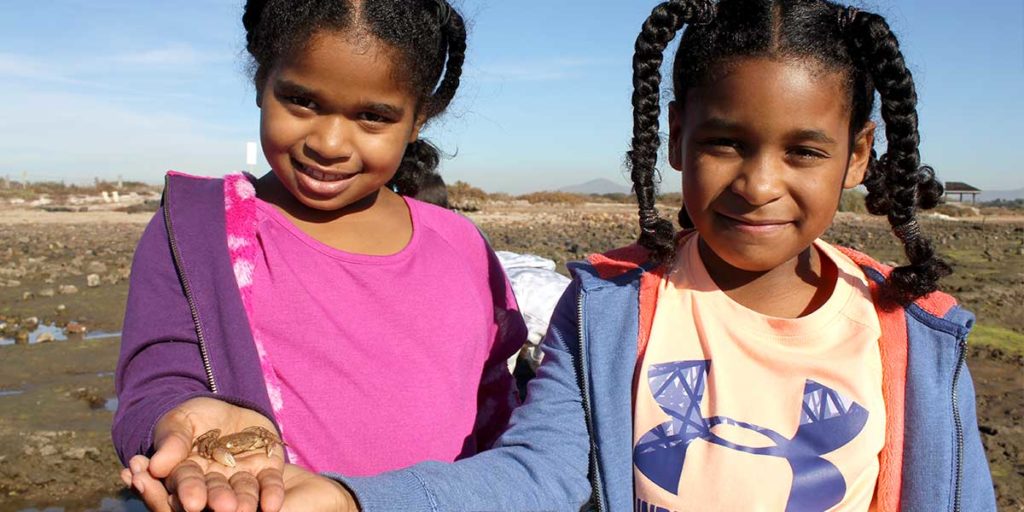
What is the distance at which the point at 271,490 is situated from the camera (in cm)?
133

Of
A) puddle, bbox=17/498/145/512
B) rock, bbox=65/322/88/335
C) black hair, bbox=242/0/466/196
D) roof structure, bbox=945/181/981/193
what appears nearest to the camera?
black hair, bbox=242/0/466/196

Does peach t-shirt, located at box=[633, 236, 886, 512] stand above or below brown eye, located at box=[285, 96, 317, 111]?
below

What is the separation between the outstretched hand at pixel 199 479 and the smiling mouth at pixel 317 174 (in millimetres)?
701

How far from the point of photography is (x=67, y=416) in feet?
14.5

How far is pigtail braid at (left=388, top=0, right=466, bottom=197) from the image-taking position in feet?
7.66

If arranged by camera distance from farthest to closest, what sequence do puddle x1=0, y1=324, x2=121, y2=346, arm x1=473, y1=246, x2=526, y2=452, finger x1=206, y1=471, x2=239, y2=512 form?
puddle x1=0, y1=324, x2=121, y2=346, arm x1=473, y1=246, x2=526, y2=452, finger x1=206, y1=471, x2=239, y2=512

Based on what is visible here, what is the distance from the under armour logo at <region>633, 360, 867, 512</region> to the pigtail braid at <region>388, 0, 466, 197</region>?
981 mm

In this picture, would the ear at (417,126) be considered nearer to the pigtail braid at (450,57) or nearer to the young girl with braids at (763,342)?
the pigtail braid at (450,57)

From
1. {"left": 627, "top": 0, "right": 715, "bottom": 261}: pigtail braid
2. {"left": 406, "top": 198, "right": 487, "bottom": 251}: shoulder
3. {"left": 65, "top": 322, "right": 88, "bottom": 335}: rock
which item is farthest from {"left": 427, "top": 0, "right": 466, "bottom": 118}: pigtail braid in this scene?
{"left": 65, "top": 322, "right": 88, "bottom": 335}: rock

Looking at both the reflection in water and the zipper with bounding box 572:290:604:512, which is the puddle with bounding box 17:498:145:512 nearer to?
the reflection in water

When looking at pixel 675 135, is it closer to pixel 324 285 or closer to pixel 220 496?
pixel 324 285

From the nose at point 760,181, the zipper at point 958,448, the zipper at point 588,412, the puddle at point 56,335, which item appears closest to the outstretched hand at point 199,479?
the zipper at point 588,412

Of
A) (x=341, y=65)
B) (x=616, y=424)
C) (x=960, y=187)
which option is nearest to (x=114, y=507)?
(x=341, y=65)

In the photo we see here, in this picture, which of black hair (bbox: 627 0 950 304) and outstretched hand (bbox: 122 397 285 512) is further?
black hair (bbox: 627 0 950 304)
